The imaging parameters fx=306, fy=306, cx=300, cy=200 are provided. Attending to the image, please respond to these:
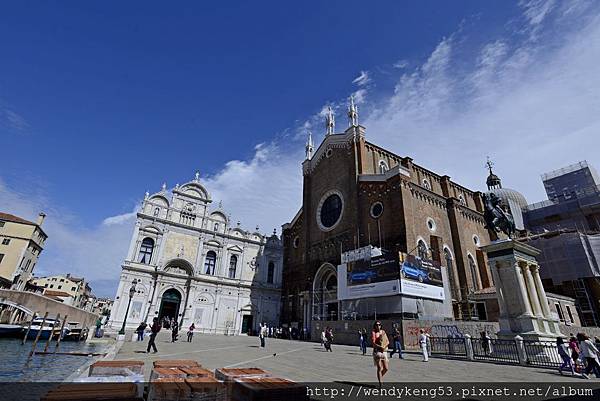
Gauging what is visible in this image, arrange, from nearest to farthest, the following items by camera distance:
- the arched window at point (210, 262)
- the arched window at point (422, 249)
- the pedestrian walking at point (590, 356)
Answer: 1. the pedestrian walking at point (590, 356)
2. the arched window at point (422, 249)
3. the arched window at point (210, 262)

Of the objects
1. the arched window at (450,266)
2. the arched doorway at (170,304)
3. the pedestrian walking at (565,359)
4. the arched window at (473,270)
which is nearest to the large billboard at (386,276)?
the arched window at (450,266)

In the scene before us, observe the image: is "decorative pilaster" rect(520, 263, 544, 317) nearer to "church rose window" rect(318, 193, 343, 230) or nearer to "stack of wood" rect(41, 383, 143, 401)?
"stack of wood" rect(41, 383, 143, 401)

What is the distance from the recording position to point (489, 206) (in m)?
17.5

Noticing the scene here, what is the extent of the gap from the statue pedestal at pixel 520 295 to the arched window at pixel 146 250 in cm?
3015

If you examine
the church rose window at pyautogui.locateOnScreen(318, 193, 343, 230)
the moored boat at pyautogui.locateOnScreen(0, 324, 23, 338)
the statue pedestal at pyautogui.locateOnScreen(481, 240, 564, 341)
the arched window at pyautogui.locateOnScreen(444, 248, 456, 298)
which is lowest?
the moored boat at pyautogui.locateOnScreen(0, 324, 23, 338)

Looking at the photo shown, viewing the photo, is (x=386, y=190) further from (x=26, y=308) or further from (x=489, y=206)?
(x=26, y=308)

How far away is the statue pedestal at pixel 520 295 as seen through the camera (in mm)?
13273

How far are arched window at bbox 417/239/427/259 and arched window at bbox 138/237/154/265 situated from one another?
85.6 feet

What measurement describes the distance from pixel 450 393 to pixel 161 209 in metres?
33.1

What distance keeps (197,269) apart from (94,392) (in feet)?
109

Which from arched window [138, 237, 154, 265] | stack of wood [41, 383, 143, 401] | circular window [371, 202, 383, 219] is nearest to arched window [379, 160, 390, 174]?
circular window [371, 202, 383, 219]

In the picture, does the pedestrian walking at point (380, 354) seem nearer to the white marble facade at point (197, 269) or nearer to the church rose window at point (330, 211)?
the church rose window at point (330, 211)

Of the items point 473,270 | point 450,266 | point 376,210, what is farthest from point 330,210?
point 473,270

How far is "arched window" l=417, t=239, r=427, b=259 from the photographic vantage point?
2382cm
